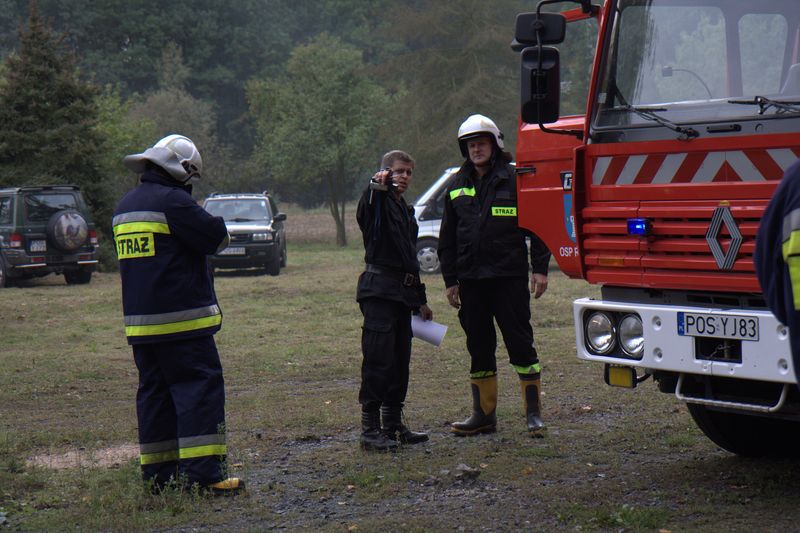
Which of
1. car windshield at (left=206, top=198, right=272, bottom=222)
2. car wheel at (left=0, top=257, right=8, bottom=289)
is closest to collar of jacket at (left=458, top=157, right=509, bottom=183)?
car wheel at (left=0, top=257, right=8, bottom=289)

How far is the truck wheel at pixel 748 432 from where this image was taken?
21.6 ft

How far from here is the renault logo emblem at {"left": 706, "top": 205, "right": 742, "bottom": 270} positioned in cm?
535

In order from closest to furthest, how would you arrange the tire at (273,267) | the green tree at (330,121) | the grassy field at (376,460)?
the grassy field at (376,460)
the tire at (273,267)
the green tree at (330,121)

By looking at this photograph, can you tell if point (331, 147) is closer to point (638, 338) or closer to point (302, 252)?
point (302, 252)

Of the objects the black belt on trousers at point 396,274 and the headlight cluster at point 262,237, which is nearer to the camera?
the black belt on trousers at point 396,274

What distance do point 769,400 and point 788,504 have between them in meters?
0.62

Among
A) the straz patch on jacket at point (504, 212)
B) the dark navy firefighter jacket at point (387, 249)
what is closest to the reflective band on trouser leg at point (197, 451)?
the dark navy firefighter jacket at point (387, 249)

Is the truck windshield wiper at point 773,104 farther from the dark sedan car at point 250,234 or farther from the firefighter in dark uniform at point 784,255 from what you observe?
the dark sedan car at point 250,234

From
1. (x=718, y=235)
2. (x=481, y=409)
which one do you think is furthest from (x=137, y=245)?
(x=718, y=235)

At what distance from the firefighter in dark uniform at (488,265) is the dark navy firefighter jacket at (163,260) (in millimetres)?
2005

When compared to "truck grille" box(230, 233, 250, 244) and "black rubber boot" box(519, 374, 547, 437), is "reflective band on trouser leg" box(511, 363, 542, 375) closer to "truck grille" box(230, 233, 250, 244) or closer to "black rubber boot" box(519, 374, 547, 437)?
"black rubber boot" box(519, 374, 547, 437)

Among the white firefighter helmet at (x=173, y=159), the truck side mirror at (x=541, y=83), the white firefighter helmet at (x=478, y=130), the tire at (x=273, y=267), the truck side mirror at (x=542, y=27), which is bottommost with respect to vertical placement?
the tire at (x=273, y=267)

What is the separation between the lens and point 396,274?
24.0ft

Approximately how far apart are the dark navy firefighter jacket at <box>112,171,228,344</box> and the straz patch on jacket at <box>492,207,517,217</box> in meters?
2.07
